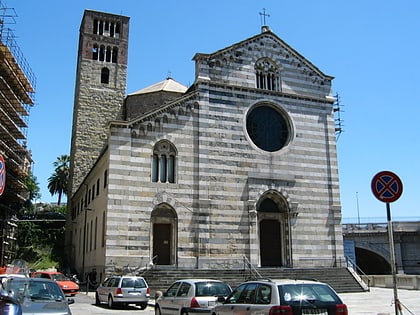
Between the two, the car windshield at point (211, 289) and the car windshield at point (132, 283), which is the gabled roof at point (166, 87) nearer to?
the car windshield at point (132, 283)

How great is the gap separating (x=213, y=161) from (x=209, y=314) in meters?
17.9

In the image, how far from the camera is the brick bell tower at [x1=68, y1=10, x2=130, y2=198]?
48562 mm

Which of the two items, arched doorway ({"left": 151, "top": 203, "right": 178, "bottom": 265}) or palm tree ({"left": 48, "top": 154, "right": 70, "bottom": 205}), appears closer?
arched doorway ({"left": 151, "top": 203, "right": 178, "bottom": 265})

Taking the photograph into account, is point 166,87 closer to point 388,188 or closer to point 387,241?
point 387,241

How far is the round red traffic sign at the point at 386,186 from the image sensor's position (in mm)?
11695

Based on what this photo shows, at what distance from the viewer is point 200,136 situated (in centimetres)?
3147

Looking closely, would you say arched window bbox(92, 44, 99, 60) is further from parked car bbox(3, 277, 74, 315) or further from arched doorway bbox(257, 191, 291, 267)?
parked car bbox(3, 277, 74, 315)

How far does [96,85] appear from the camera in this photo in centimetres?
5062

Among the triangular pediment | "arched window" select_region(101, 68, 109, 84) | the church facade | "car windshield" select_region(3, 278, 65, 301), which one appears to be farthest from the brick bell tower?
"car windshield" select_region(3, 278, 65, 301)

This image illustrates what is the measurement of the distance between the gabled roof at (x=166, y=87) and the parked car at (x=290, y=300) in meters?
38.0

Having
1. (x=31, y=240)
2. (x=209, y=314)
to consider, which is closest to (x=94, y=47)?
(x=31, y=240)

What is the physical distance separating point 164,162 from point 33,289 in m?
18.5

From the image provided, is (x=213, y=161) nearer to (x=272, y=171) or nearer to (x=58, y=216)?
(x=272, y=171)

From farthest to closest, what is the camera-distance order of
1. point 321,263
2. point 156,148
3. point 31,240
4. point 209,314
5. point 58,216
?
point 58,216 → point 31,240 → point 321,263 → point 156,148 → point 209,314
